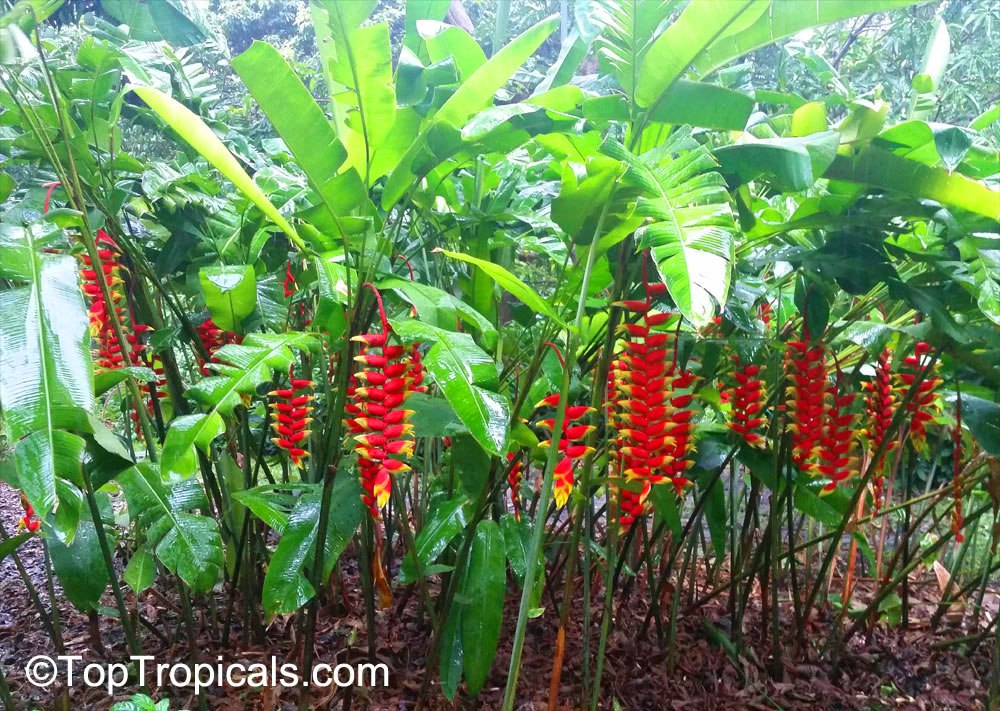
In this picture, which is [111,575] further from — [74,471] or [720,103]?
[720,103]

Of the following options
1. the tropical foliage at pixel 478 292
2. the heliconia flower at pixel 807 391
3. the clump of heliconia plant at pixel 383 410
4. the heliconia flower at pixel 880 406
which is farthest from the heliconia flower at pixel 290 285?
the heliconia flower at pixel 880 406

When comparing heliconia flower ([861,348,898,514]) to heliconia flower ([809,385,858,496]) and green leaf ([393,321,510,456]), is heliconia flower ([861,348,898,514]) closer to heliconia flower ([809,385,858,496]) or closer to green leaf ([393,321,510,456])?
heliconia flower ([809,385,858,496])

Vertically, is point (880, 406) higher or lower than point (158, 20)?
lower

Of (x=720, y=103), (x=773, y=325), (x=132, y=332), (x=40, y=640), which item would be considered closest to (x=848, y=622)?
(x=773, y=325)

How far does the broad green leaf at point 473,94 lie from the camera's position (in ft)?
3.26

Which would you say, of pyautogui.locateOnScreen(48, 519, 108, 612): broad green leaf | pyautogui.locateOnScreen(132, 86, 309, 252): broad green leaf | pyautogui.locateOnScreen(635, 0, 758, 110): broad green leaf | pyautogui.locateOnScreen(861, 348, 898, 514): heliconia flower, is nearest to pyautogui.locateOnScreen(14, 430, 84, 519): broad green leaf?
pyautogui.locateOnScreen(132, 86, 309, 252): broad green leaf

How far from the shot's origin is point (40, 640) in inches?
75.8

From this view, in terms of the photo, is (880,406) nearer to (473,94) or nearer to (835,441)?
(835,441)

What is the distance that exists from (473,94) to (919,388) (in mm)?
1126

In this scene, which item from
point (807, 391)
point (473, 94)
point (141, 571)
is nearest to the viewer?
point (473, 94)

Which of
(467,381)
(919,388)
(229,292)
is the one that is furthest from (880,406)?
(229,292)

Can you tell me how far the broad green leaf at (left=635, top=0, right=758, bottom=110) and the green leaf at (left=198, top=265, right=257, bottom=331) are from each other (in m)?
0.75

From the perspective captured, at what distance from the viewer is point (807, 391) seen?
1.19m

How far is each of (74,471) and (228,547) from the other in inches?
33.8
